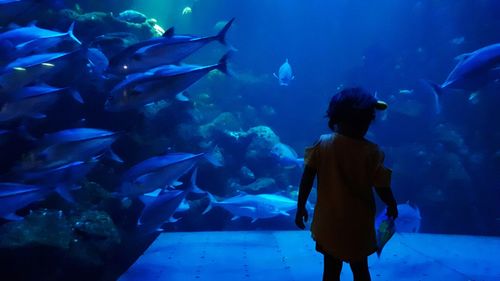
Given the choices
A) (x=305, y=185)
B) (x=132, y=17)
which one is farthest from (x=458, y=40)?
(x=305, y=185)

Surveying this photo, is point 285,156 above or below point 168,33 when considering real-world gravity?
below

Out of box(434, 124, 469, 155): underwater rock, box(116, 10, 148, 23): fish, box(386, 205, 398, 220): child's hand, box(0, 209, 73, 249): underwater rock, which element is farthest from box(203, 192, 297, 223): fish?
box(434, 124, 469, 155): underwater rock

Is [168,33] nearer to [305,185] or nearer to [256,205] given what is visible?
[305,185]

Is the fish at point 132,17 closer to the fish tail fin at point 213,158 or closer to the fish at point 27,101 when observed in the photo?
the fish tail fin at point 213,158

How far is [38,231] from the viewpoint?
3.45 m

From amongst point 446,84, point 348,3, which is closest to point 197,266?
point 446,84

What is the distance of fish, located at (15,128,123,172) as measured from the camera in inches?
130

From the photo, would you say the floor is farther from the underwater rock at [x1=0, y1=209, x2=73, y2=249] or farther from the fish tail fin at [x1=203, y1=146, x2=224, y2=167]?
the fish tail fin at [x1=203, y1=146, x2=224, y2=167]

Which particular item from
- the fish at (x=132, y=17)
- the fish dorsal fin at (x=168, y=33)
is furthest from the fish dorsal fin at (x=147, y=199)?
the fish at (x=132, y=17)

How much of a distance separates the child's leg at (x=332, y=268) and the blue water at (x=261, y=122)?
3.65ft

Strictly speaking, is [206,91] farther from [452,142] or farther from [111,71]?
[111,71]

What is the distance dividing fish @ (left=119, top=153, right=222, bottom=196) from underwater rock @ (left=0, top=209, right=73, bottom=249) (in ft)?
2.60

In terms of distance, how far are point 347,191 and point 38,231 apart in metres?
3.07

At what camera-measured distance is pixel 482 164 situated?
11.9m
